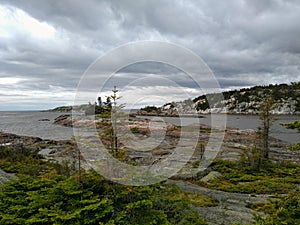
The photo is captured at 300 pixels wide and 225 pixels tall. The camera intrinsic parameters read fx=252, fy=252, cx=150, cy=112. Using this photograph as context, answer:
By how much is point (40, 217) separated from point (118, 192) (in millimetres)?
1797

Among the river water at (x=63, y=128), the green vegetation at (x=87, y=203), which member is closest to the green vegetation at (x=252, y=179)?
the river water at (x=63, y=128)

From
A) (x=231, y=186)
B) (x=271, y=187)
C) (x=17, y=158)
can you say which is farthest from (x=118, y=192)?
(x=17, y=158)

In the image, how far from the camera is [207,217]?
29.0ft

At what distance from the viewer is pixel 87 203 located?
5.59 meters

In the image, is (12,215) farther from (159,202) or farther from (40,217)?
(159,202)

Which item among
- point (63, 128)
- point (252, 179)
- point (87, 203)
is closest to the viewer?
point (87, 203)

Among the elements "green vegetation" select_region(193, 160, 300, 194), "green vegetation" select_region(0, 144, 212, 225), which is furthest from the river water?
"green vegetation" select_region(0, 144, 212, 225)

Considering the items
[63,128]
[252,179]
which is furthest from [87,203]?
[63,128]

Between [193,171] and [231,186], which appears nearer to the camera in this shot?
[231,186]

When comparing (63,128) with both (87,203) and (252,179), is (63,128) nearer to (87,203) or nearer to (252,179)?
(252,179)

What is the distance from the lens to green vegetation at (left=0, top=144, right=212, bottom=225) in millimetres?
5275

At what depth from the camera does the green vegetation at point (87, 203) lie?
528 centimetres

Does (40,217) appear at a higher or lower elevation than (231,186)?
higher

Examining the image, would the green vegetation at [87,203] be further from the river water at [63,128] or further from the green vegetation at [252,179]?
the river water at [63,128]
